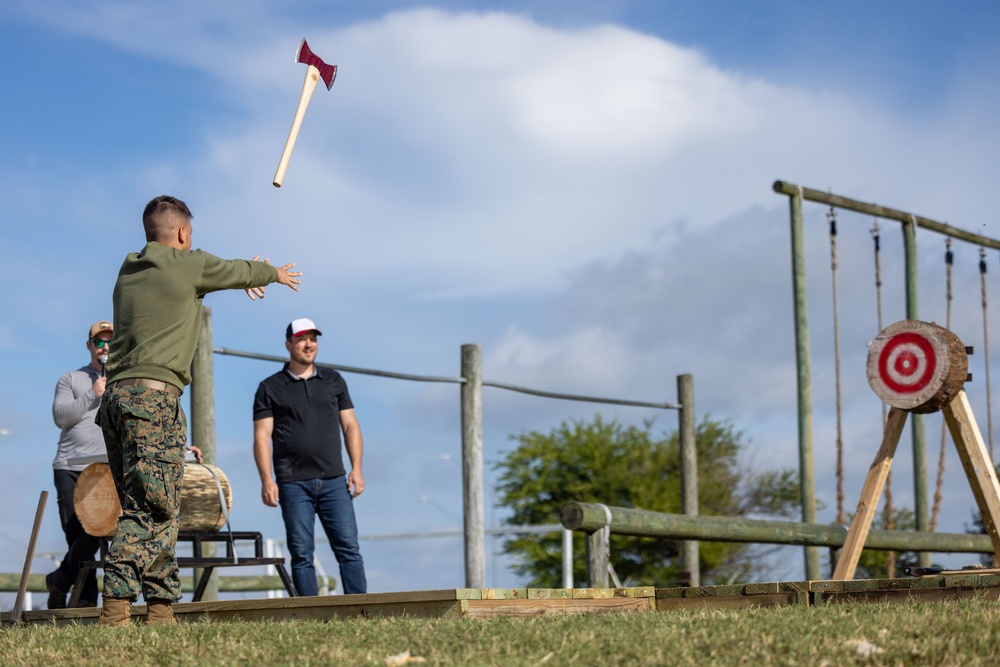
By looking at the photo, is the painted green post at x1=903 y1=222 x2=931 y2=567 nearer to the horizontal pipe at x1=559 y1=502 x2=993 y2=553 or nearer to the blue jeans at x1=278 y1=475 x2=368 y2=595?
the horizontal pipe at x1=559 y1=502 x2=993 y2=553

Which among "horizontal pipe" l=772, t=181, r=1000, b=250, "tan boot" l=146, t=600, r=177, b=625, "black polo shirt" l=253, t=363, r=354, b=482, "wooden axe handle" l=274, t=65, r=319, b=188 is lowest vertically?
"tan boot" l=146, t=600, r=177, b=625

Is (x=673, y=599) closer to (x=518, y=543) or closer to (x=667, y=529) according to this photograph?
(x=667, y=529)

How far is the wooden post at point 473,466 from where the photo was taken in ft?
34.9

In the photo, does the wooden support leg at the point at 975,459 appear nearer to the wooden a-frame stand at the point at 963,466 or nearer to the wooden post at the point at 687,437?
the wooden a-frame stand at the point at 963,466

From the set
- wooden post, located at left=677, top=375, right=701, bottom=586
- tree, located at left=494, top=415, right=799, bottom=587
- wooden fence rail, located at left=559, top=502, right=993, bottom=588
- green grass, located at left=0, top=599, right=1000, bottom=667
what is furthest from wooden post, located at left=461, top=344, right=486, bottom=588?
tree, located at left=494, top=415, right=799, bottom=587

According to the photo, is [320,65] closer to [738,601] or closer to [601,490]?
[738,601]

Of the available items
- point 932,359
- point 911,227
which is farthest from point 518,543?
point 932,359

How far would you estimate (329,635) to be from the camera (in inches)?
173

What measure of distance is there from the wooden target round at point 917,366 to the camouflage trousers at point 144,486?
5.06 meters

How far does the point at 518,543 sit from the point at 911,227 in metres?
14.7

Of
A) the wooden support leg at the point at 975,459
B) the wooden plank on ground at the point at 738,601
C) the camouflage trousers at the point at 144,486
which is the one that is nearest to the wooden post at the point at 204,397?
the camouflage trousers at the point at 144,486

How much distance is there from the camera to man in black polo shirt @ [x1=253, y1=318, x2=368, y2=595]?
795cm

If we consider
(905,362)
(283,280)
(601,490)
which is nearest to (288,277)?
(283,280)

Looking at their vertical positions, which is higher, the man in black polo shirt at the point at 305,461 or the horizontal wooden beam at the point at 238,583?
the man in black polo shirt at the point at 305,461
